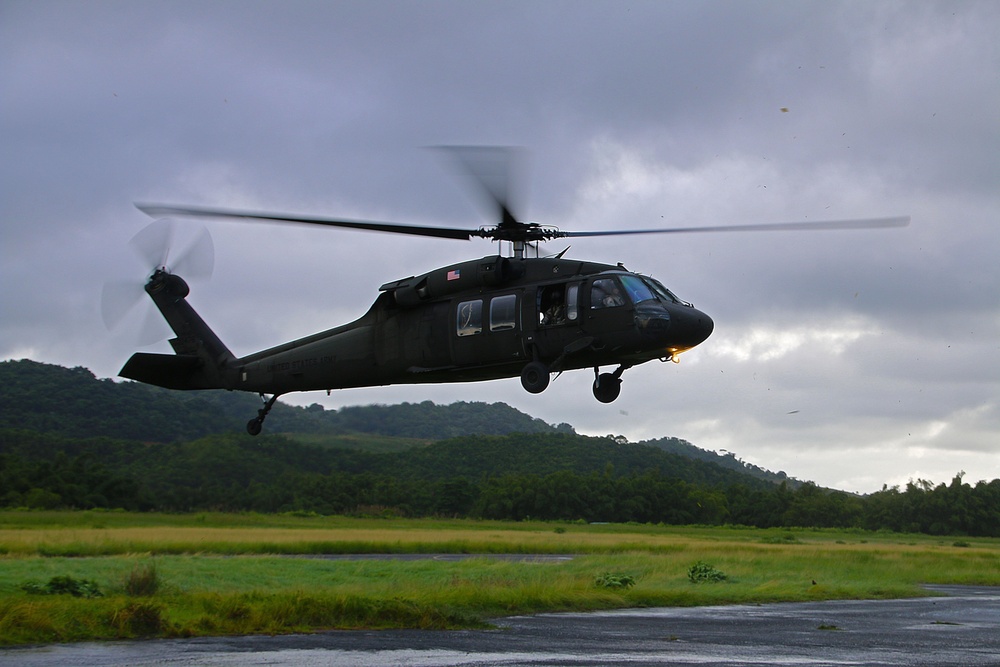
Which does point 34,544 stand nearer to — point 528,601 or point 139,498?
point 139,498

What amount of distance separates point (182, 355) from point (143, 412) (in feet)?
80.2

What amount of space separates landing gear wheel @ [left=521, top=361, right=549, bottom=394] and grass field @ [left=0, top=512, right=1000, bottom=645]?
24.0ft

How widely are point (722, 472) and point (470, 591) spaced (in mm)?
114458

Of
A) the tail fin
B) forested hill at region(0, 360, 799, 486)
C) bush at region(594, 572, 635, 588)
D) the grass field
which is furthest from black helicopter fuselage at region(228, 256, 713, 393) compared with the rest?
bush at region(594, 572, 635, 588)

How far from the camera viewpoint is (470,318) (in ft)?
69.7

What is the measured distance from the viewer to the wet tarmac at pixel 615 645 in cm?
1664

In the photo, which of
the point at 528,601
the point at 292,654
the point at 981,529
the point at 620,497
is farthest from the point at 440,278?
the point at 981,529

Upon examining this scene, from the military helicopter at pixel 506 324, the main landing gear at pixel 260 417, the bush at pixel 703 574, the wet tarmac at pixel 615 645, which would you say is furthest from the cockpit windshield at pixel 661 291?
the bush at pixel 703 574

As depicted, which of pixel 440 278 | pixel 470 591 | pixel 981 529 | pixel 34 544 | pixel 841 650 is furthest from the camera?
pixel 981 529

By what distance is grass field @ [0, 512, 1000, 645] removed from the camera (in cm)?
2148

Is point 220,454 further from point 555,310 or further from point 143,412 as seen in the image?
point 555,310

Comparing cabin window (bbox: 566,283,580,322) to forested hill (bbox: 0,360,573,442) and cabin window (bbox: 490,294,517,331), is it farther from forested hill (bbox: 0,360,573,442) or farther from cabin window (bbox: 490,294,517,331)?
forested hill (bbox: 0,360,573,442)

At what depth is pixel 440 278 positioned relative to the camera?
22.0 metres

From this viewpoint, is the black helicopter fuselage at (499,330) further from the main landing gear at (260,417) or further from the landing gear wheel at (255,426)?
the landing gear wheel at (255,426)
